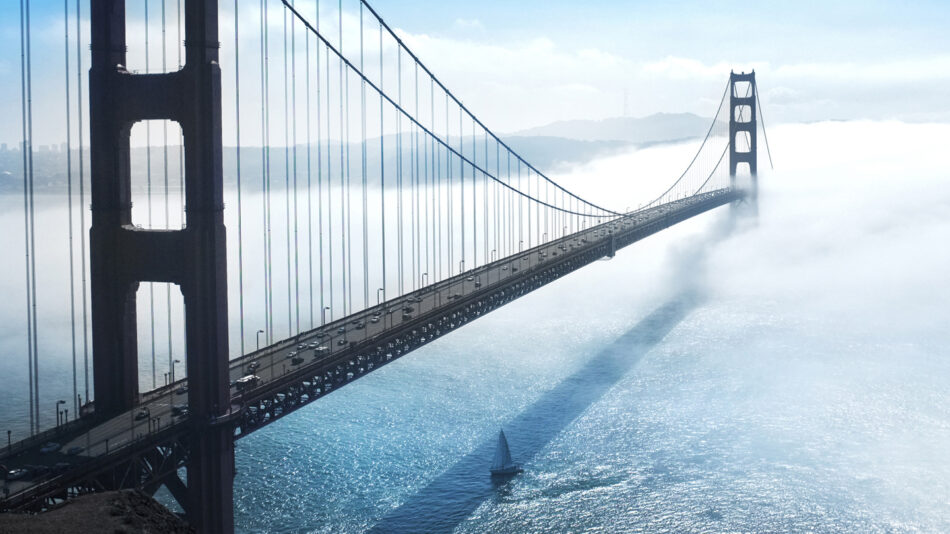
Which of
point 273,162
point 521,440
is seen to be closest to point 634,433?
point 521,440

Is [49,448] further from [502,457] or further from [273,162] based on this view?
[273,162]

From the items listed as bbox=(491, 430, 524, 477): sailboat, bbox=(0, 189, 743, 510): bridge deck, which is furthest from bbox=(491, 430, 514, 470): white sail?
bbox=(0, 189, 743, 510): bridge deck

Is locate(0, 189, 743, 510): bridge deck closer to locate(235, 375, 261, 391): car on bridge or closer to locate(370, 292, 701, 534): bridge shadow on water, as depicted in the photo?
locate(235, 375, 261, 391): car on bridge

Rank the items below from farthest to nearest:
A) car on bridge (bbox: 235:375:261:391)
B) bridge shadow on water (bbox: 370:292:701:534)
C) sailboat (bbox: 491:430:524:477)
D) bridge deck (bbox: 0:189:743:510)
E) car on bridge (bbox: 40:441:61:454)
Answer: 1. sailboat (bbox: 491:430:524:477)
2. bridge shadow on water (bbox: 370:292:701:534)
3. car on bridge (bbox: 235:375:261:391)
4. car on bridge (bbox: 40:441:61:454)
5. bridge deck (bbox: 0:189:743:510)

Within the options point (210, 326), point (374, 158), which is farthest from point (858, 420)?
point (374, 158)

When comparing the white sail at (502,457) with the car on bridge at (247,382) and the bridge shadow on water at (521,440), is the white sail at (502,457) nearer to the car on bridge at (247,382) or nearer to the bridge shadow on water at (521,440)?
the bridge shadow on water at (521,440)

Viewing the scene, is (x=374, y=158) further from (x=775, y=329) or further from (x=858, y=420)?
(x=858, y=420)

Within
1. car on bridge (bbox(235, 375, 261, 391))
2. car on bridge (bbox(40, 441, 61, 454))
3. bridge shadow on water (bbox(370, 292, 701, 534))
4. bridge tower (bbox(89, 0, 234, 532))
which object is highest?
bridge tower (bbox(89, 0, 234, 532))
